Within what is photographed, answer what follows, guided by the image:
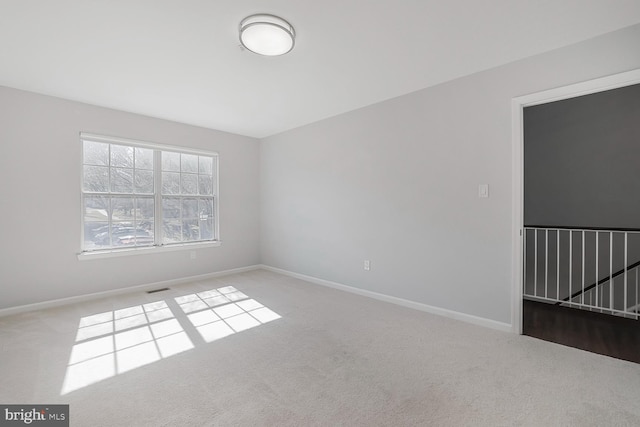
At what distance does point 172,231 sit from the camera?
14.8 ft

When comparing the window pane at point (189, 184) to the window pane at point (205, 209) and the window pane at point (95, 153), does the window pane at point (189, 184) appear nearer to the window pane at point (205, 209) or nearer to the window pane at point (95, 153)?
the window pane at point (205, 209)

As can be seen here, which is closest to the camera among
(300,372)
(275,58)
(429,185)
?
(300,372)

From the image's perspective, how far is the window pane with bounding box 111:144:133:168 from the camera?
13.0ft

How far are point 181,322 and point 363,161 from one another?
286 cm

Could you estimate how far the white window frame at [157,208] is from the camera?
12.1ft

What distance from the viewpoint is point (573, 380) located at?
6.31 ft

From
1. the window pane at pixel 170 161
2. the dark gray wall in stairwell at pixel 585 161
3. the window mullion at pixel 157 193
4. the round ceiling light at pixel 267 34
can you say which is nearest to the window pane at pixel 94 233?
the window mullion at pixel 157 193

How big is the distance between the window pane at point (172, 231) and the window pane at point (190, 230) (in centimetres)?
6

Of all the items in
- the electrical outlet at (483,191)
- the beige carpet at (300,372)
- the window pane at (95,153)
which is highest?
the window pane at (95,153)

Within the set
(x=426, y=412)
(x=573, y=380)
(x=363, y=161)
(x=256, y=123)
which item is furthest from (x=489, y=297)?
(x=256, y=123)

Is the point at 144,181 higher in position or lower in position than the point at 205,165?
lower

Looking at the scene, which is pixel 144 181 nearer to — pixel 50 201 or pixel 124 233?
pixel 124 233

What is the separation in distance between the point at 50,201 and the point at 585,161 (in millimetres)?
7092

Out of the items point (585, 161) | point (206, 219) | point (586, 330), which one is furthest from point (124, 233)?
point (585, 161)
